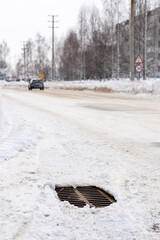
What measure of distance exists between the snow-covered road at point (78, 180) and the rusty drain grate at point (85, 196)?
0.25 feet

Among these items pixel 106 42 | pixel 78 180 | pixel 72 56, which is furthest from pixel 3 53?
pixel 78 180

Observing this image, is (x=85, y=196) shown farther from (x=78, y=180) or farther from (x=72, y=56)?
(x=72, y=56)

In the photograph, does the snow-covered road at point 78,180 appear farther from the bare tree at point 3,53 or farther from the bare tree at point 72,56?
the bare tree at point 3,53

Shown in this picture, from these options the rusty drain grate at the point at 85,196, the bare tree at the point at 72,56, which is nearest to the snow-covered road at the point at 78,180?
the rusty drain grate at the point at 85,196

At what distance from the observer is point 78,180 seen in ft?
11.6

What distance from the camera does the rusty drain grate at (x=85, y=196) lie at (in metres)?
2.95

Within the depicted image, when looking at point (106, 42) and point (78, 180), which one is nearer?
point (78, 180)

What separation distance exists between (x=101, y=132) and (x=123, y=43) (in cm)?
4814

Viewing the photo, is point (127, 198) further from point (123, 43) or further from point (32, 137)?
point (123, 43)

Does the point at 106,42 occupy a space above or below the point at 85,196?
above

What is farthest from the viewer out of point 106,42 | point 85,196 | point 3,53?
point 3,53

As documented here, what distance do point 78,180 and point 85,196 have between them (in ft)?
1.37

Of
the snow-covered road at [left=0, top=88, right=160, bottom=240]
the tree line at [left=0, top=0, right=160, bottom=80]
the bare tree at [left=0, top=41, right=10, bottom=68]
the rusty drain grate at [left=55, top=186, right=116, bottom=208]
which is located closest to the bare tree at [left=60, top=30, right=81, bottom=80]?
the tree line at [left=0, top=0, right=160, bottom=80]

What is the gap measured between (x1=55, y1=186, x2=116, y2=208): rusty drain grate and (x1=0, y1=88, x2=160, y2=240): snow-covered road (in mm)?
77
